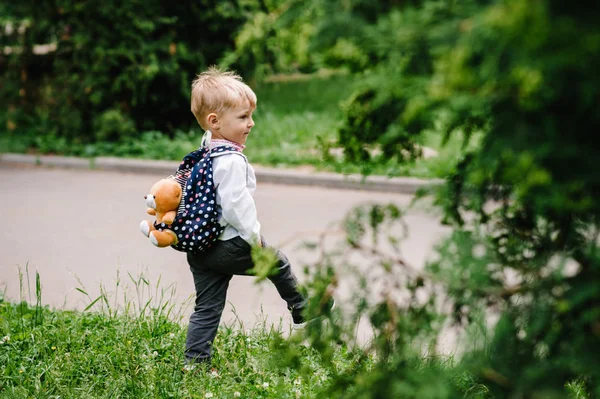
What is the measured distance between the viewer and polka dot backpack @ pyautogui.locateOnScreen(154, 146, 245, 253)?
3.06 m

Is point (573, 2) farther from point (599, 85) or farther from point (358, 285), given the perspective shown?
point (358, 285)

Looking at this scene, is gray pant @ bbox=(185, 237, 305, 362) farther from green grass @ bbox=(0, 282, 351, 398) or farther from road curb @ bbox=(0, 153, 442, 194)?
road curb @ bbox=(0, 153, 442, 194)

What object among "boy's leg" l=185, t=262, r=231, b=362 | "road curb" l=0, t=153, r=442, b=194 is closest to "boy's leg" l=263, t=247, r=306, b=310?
"boy's leg" l=185, t=262, r=231, b=362

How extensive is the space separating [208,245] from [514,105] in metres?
1.85

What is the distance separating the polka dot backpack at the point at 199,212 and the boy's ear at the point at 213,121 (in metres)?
0.12

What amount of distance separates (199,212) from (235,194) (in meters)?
0.18

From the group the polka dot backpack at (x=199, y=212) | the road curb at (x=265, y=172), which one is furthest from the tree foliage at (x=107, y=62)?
the polka dot backpack at (x=199, y=212)

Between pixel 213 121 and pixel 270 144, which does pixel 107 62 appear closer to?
pixel 270 144

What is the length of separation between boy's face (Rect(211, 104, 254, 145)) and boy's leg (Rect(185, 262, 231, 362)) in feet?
1.96

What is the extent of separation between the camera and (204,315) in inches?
128

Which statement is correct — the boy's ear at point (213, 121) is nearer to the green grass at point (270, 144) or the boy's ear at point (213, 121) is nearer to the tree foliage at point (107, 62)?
the green grass at point (270, 144)

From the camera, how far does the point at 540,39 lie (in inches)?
50.3

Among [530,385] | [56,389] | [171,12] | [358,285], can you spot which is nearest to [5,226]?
[56,389]

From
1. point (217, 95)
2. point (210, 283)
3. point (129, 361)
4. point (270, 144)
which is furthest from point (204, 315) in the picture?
point (270, 144)
